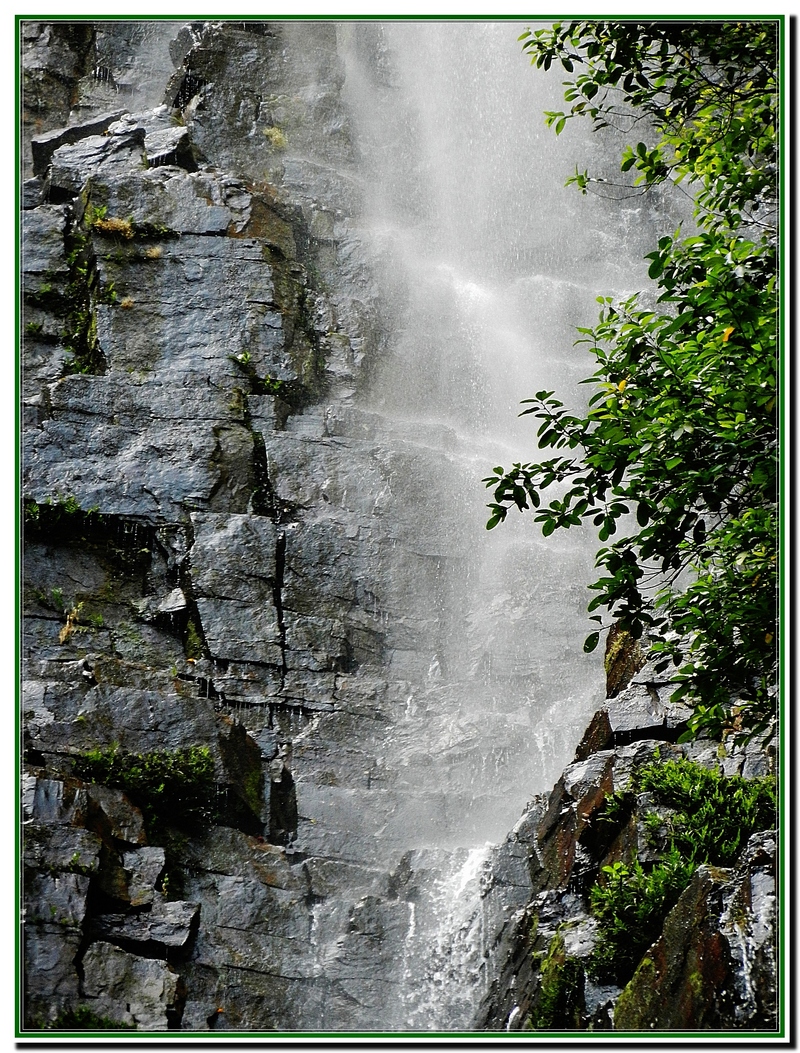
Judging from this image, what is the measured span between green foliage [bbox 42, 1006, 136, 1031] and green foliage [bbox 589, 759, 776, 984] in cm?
378

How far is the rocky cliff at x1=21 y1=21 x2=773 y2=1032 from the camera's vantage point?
31.5ft

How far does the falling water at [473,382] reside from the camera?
540 inches

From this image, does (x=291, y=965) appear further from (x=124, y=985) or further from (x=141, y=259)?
(x=141, y=259)

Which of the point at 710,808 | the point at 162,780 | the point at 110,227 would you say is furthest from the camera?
the point at 110,227

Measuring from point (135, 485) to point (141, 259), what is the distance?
4.52m

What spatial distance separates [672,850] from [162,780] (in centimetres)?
669

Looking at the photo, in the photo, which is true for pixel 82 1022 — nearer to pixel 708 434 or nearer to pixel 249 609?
pixel 708 434

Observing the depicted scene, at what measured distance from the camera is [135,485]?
14.8 meters

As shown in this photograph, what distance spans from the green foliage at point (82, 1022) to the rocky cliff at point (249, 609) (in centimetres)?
5

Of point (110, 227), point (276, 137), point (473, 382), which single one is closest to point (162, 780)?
point (110, 227)

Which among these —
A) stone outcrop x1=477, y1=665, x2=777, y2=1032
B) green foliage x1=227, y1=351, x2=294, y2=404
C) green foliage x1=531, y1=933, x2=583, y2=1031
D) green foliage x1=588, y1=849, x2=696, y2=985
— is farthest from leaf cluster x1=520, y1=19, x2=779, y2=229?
green foliage x1=227, y1=351, x2=294, y2=404

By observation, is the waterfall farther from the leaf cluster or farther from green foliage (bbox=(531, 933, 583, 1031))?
the leaf cluster

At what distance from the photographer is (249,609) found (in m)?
14.2

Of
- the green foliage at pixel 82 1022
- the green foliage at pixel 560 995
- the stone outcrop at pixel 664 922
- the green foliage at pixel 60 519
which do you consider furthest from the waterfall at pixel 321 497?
the green foliage at pixel 560 995
